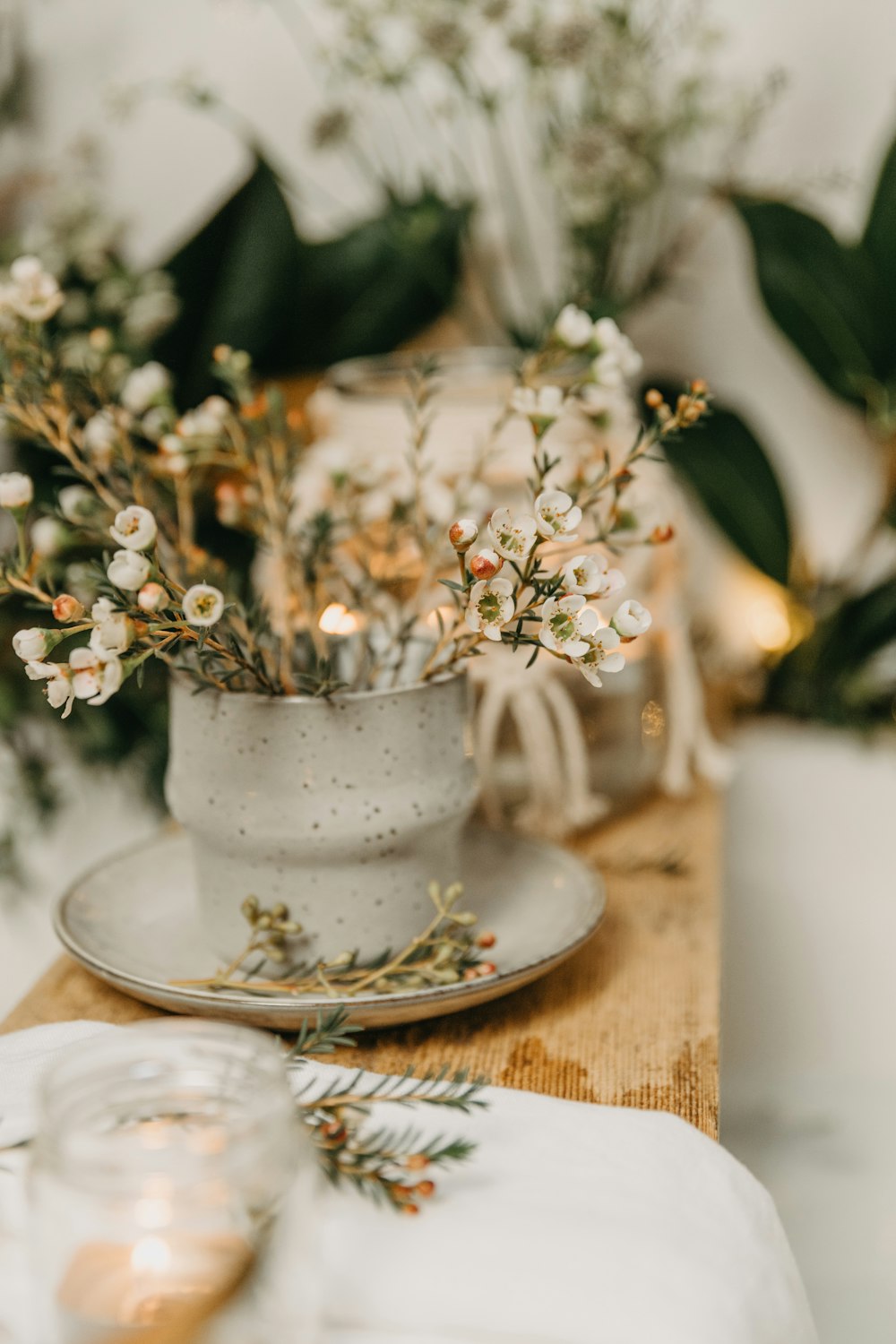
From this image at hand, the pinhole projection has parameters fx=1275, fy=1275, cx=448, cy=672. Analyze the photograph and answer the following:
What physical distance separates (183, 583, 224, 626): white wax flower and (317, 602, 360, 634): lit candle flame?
0.15 meters

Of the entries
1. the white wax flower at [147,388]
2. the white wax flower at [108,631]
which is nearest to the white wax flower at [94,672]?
the white wax flower at [108,631]

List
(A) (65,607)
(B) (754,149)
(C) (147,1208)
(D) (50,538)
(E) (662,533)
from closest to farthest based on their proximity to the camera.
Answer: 1. (C) (147,1208)
2. (A) (65,607)
3. (E) (662,533)
4. (D) (50,538)
5. (B) (754,149)

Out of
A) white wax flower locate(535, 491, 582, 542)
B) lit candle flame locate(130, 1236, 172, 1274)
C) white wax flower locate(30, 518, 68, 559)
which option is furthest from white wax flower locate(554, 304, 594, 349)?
lit candle flame locate(130, 1236, 172, 1274)

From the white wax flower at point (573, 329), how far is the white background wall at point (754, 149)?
0.63m

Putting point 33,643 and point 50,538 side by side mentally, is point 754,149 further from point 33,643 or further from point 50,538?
point 33,643

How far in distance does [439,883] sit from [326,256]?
0.67m

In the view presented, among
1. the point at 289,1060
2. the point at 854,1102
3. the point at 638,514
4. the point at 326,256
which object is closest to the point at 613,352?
the point at 638,514

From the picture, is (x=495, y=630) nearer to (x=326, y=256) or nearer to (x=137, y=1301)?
(x=137, y=1301)

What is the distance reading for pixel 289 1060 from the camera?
1.44ft

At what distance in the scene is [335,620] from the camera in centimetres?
60

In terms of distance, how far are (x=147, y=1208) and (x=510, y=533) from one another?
0.24m

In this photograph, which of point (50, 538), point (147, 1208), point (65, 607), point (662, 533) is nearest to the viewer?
point (147, 1208)

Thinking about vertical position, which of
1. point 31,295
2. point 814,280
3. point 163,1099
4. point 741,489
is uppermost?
point 31,295

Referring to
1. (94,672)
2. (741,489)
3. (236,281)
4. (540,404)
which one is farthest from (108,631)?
(741,489)
